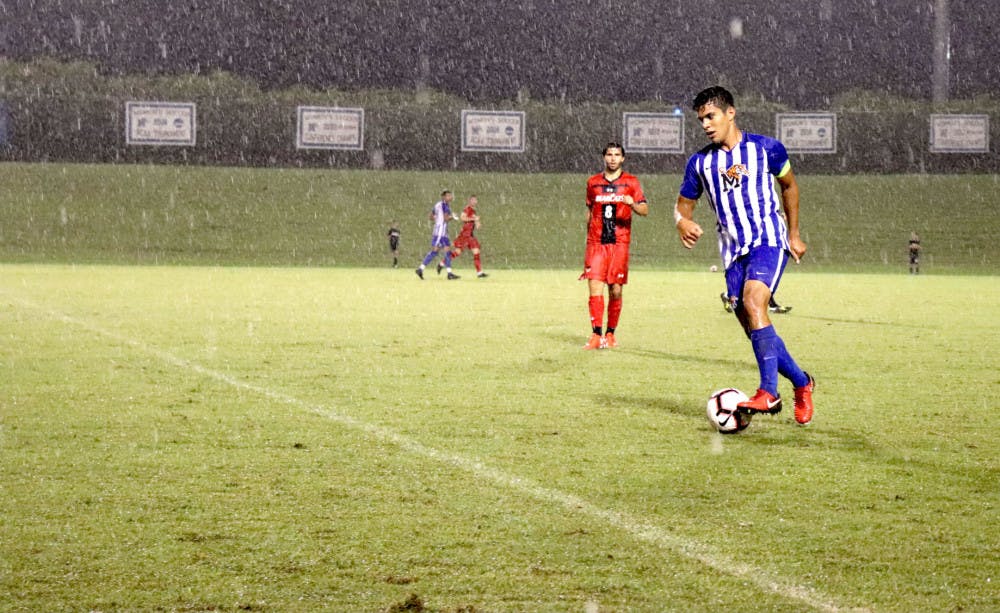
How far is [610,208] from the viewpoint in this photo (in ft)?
38.9

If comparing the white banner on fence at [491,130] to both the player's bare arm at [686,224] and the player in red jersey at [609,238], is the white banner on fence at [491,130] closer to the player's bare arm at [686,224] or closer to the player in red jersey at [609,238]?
the player in red jersey at [609,238]

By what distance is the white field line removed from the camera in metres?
3.48

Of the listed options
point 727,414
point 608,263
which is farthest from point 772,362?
point 608,263

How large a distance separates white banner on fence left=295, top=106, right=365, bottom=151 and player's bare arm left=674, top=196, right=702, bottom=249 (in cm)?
3843

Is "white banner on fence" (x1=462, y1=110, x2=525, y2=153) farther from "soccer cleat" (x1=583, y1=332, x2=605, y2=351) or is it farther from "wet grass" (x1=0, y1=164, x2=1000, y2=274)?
"soccer cleat" (x1=583, y1=332, x2=605, y2=351)

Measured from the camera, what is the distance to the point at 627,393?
8.18m

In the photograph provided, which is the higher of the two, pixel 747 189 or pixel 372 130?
pixel 372 130

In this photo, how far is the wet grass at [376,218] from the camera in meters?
37.2

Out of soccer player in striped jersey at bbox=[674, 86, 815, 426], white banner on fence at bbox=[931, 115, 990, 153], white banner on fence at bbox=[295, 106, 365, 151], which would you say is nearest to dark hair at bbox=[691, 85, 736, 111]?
soccer player in striped jersey at bbox=[674, 86, 815, 426]

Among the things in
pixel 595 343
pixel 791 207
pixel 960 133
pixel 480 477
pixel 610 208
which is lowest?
pixel 480 477

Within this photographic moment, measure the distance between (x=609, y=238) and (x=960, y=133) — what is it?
38.7m

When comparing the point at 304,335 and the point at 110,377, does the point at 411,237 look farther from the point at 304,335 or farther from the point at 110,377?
the point at 110,377

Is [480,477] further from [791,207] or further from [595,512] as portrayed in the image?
[791,207]

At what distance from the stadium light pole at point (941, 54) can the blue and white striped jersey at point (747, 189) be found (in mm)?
38300
